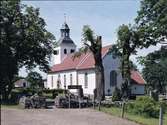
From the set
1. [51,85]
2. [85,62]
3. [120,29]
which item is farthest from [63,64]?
[120,29]

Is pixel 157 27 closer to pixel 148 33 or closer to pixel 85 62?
pixel 148 33

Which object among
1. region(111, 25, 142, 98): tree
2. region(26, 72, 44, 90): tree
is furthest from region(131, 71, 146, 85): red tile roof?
region(111, 25, 142, 98): tree

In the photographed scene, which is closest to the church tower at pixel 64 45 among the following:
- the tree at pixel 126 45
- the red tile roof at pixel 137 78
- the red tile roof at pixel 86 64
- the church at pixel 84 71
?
the church at pixel 84 71

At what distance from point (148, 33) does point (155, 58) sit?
9.92ft

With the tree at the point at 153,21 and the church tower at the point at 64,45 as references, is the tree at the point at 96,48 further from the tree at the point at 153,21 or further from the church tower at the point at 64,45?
the church tower at the point at 64,45

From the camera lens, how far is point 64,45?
11131 cm

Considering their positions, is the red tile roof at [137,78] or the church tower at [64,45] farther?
the church tower at [64,45]

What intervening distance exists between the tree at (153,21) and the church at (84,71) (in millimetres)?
28092

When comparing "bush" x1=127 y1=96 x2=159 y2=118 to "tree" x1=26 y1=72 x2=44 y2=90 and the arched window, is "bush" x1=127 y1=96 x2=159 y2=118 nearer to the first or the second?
"tree" x1=26 y1=72 x2=44 y2=90

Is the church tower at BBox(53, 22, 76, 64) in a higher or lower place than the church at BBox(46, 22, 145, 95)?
higher

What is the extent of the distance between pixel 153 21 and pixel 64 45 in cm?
6492

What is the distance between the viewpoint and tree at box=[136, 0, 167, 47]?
45.3 meters

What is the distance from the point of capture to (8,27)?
162ft

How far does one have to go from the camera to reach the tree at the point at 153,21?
45.3 m
